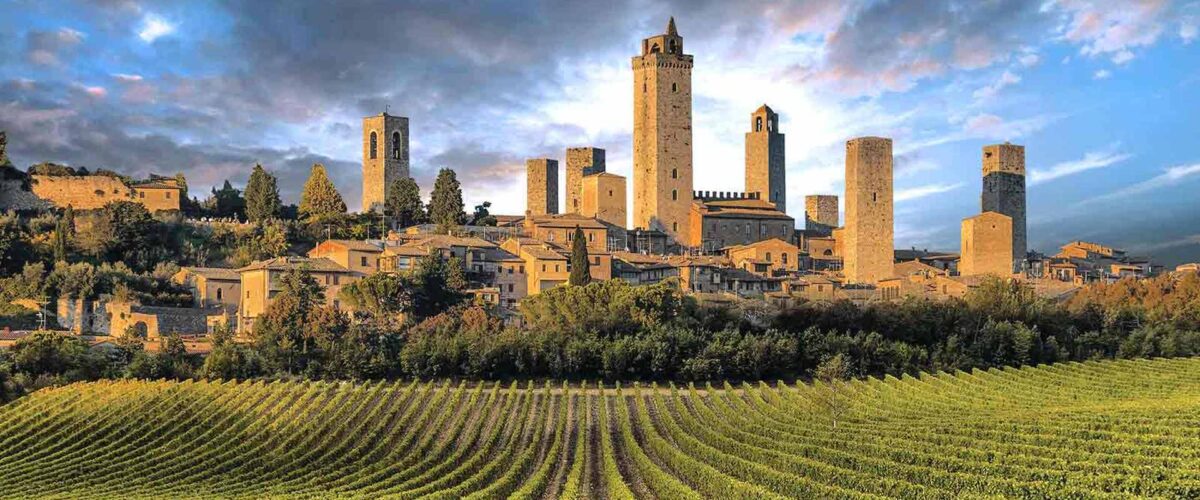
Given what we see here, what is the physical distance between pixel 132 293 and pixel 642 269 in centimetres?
1933

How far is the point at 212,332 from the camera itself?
1639 inches

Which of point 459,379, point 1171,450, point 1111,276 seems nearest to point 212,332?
point 459,379

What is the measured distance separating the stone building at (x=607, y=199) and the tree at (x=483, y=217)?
4969 mm

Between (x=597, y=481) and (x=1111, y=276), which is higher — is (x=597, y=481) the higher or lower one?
the lower one

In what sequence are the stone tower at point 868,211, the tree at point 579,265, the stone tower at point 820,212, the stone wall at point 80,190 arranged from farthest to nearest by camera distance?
the stone tower at point 820,212 < the stone wall at point 80,190 < the stone tower at point 868,211 < the tree at point 579,265

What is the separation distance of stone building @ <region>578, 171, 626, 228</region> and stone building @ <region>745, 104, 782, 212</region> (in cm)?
1150

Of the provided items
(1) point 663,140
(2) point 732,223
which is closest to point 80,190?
(1) point 663,140

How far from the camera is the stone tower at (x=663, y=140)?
59.9 m

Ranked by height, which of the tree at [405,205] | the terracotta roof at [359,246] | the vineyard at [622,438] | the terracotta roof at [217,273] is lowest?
the vineyard at [622,438]

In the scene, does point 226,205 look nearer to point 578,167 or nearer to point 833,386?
point 578,167

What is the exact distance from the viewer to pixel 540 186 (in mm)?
68938

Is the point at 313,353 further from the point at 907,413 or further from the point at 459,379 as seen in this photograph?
the point at 907,413

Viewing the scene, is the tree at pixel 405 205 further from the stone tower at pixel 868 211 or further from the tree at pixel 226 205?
the stone tower at pixel 868 211

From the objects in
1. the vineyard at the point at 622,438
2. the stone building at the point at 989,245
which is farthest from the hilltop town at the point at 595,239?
the vineyard at the point at 622,438
